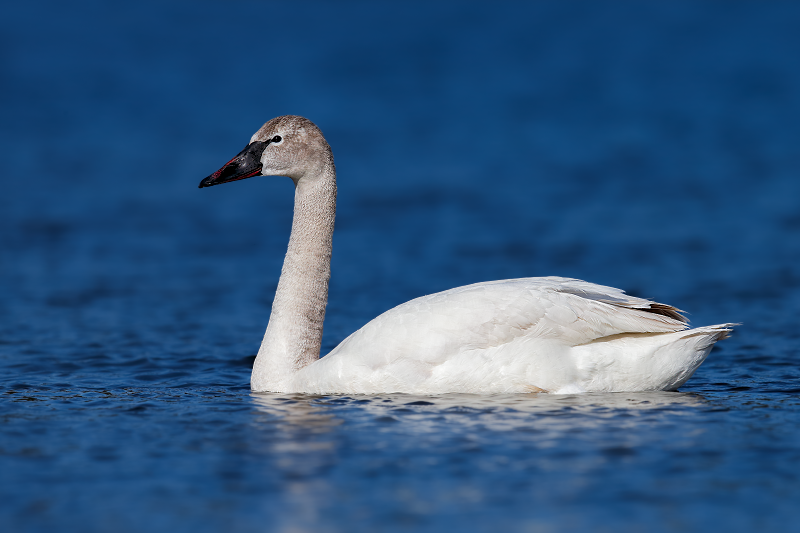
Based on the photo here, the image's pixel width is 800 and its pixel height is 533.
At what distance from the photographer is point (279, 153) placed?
887cm

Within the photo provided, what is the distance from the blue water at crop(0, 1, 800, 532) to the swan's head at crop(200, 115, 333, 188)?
1798mm

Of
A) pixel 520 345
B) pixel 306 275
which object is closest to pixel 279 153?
pixel 306 275

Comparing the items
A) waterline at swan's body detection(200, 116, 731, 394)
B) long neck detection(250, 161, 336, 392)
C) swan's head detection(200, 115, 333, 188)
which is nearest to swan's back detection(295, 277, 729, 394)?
waterline at swan's body detection(200, 116, 731, 394)

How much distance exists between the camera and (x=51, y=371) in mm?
9570

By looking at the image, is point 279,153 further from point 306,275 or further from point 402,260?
point 402,260

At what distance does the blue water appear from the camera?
5.91m

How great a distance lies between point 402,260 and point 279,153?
661cm

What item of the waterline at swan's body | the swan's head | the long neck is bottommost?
the waterline at swan's body

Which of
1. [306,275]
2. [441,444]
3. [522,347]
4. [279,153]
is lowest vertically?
[441,444]

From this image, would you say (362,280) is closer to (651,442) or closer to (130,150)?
(651,442)

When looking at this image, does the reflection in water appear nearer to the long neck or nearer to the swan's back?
the swan's back

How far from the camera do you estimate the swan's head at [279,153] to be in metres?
8.87

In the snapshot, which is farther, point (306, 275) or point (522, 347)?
point (306, 275)

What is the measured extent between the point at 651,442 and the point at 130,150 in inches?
773
